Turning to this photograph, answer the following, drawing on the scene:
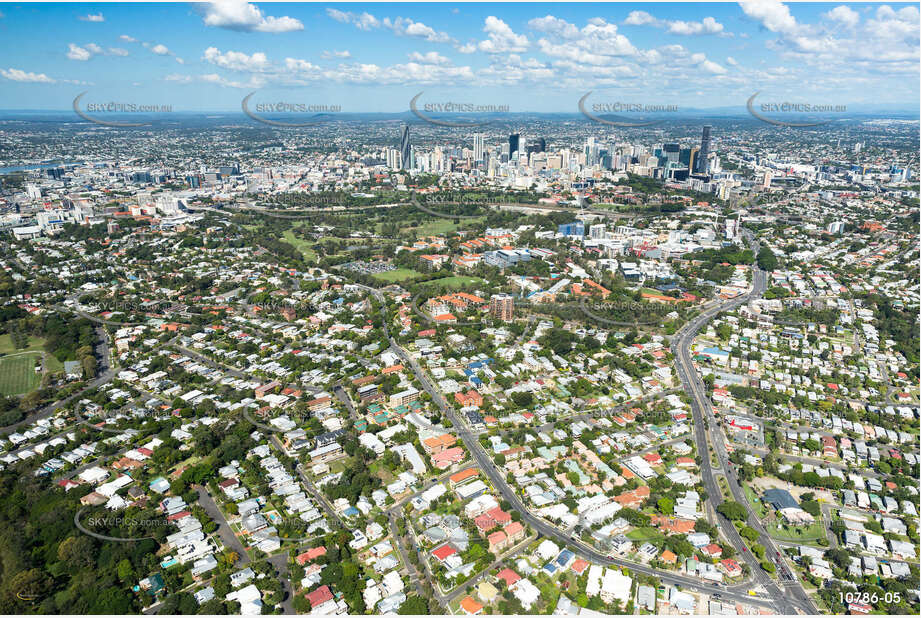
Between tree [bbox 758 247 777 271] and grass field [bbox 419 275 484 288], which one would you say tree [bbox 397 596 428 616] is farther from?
tree [bbox 758 247 777 271]

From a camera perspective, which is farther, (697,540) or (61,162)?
(61,162)

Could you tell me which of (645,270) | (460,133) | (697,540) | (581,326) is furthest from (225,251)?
(460,133)

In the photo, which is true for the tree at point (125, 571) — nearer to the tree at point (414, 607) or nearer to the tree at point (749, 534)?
the tree at point (414, 607)

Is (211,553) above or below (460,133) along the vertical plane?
below

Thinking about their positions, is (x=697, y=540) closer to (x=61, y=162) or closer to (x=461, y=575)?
(x=461, y=575)

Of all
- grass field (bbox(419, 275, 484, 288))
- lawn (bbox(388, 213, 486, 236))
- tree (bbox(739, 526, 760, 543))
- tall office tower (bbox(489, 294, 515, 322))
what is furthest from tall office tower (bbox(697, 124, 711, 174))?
tree (bbox(739, 526, 760, 543))

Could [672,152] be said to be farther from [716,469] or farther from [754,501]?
[754,501]

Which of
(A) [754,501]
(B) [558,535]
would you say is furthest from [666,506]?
(B) [558,535]
